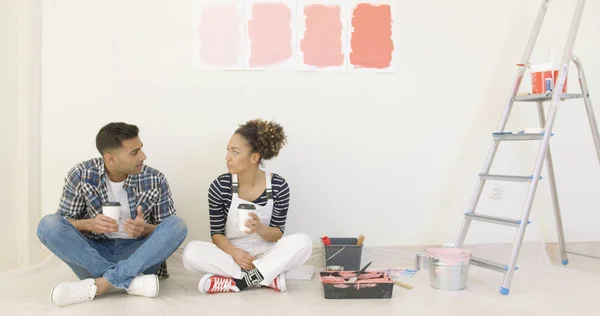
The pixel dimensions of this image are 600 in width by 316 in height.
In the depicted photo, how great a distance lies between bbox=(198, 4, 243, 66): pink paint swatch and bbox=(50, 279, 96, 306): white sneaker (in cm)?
143

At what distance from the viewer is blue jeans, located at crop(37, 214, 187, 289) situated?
7.85ft

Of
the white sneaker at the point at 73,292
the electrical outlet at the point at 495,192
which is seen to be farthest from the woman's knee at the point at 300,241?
the electrical outlet at the point at 495,192

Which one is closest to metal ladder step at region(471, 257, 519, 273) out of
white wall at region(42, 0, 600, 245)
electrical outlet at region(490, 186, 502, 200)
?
white wall at region(42, 0, 600, 245)

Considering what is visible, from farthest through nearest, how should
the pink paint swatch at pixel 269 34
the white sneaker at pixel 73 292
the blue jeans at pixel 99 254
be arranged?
1. the pink paint swatch at pixel 269 34
2. the blue jeans at pixel 99 254
3. the white sneaker at pixel 73 292

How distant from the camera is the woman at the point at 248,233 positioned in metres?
2.56

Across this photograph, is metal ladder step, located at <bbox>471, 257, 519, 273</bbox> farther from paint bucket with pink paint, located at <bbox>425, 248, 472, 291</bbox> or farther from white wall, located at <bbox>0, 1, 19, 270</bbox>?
white wall, located at <bbox>0, 1, 19, 270</bbox>

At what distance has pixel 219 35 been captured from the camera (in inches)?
126

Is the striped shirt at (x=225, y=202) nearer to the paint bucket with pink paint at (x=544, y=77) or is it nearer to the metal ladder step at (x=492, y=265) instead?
the metal ladder step at (x=492, y=265)

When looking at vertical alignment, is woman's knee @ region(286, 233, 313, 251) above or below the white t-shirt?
below

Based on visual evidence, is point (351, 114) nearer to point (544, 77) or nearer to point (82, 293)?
point (544, 77)

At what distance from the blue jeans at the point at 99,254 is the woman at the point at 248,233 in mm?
134

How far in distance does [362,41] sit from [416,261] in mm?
1339

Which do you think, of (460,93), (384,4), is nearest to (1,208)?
(384,4)

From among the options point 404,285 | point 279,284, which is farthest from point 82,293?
point 404,285
